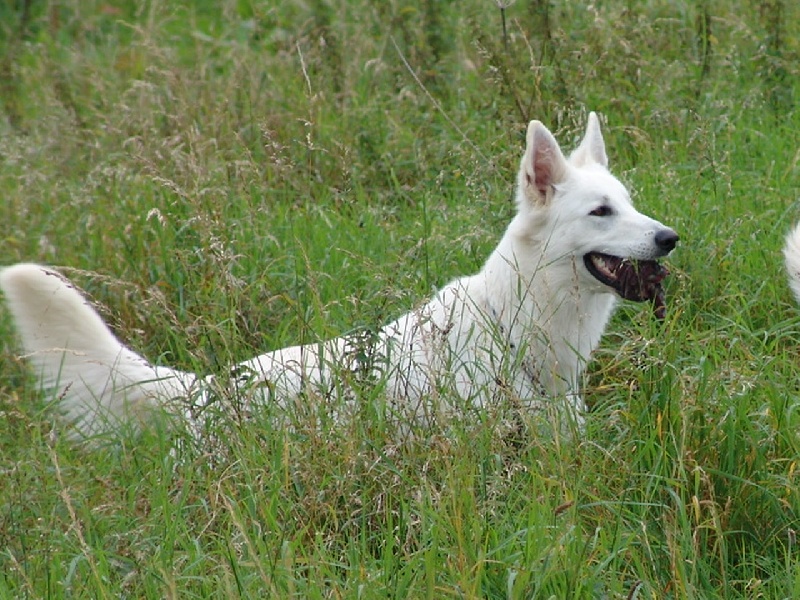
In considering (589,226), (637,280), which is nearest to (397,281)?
(589,226)

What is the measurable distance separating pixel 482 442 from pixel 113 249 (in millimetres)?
2765

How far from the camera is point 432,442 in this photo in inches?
124

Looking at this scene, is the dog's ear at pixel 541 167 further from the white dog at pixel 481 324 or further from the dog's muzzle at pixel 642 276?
the dog's muzzle at pixel 642 276

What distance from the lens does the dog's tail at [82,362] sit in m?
3.88

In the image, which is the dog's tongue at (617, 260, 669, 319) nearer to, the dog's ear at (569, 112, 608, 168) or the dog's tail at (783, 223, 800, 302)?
the dog's tail at (783, 223, 800, 302)

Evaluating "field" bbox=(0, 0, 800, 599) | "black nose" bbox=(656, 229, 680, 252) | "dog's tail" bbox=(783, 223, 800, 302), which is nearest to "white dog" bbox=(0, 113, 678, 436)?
"black nose" bbox=(656, 229, 680, 252)

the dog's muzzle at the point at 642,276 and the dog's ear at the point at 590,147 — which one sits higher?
the dog's ear at the point at 590,147

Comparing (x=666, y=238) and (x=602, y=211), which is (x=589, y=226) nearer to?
(x=602, y=211)

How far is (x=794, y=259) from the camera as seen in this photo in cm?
401

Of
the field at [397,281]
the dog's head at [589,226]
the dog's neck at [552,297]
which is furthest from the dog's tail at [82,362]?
the dog's head at [589,226]

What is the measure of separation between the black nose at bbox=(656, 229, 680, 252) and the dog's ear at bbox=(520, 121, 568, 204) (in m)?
0.44

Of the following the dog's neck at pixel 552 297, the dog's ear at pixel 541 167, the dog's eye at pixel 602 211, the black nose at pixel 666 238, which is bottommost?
the dog's neck at pixel 552 297

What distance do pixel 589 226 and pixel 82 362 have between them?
1.86 m

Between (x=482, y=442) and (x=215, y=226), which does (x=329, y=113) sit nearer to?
(x=215, y=226)
